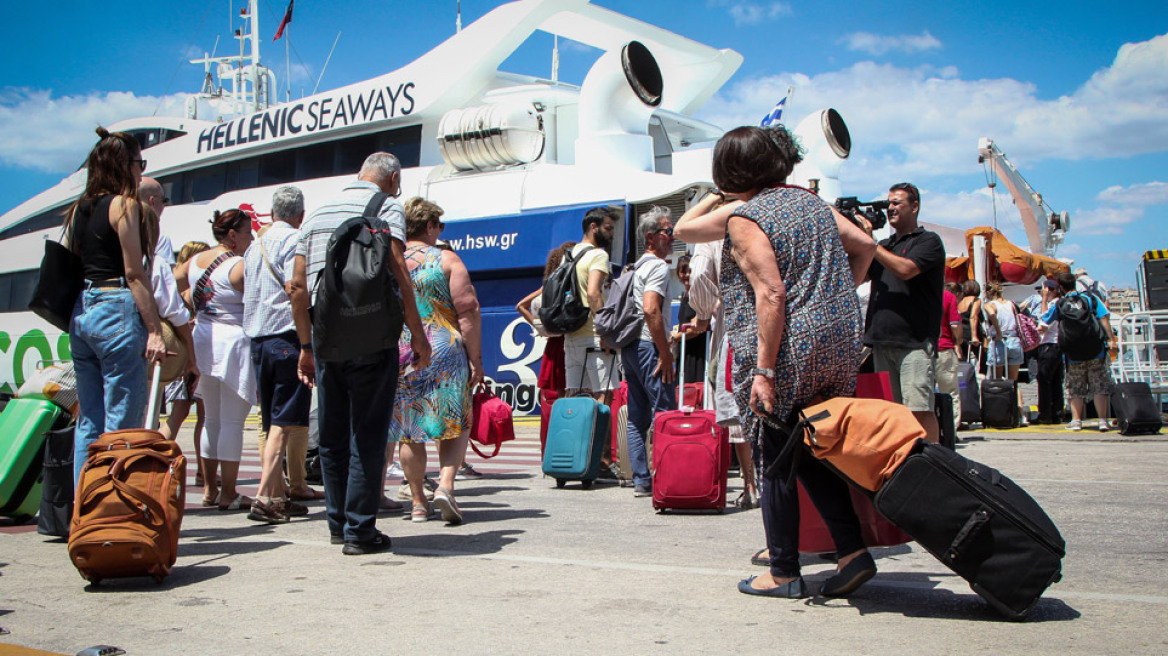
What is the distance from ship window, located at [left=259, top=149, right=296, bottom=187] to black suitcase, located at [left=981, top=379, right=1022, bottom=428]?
37.0 ft

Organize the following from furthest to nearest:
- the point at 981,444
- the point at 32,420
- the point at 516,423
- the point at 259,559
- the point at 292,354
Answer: the point at 516,423
the point at 981,444
the point at 292,354
the point at 32,420
the point at 259,559

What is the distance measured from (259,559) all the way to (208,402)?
1.82m

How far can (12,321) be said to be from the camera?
20.3 meters

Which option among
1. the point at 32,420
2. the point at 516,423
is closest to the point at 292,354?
the point at 32,420

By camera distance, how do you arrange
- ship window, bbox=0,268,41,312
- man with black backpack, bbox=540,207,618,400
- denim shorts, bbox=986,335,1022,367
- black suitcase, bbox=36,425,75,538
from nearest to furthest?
black suitcase, bbox=36,425,75,538 < man with black backpack, bbox=540,207,618,400 < denim shorts, bbox=986,335,1022,367 < ship window, bbox=0,268,41,312

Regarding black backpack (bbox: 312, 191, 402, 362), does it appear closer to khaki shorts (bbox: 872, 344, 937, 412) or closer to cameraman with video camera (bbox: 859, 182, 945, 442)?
cameraman with video camera (bbox: 859, 182, 945, 442)

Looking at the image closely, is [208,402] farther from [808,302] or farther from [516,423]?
[516,423]

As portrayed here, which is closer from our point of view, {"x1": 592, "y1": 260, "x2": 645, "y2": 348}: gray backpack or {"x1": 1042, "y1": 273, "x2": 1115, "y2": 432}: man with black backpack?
{"x1": 592, "y1": 260, "x2": 645, "y2": 348}: gray backpack

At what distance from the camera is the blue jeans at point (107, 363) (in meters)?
4.20

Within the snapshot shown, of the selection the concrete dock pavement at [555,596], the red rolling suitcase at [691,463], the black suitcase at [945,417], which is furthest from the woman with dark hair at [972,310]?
the red rolling suitcase at [691,463]

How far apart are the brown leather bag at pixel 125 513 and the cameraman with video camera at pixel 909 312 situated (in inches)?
129

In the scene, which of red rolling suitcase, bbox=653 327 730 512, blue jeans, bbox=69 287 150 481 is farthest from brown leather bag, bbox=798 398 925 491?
blue jeans, bbox=69 287 150 481

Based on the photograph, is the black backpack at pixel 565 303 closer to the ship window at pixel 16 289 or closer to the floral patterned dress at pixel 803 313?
the floral patterned dress at pixel 803 313

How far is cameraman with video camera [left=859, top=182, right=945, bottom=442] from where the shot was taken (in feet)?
15.6
